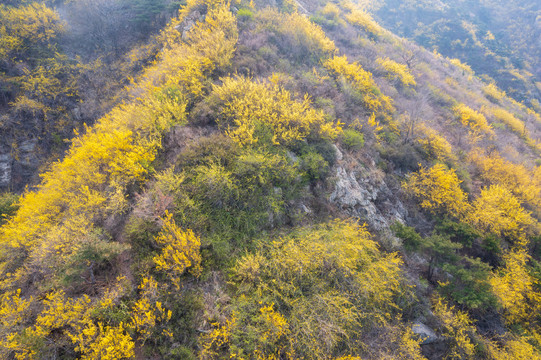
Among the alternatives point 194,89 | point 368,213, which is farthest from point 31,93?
point 368,213

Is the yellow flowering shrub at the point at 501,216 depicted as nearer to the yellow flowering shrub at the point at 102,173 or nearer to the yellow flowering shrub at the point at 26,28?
the yellow flowering shrub at the point at 102,173

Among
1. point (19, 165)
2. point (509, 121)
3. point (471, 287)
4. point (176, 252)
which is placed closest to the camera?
point (176, 252)

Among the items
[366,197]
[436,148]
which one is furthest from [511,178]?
[366,197]

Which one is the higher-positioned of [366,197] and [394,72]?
[394,72]

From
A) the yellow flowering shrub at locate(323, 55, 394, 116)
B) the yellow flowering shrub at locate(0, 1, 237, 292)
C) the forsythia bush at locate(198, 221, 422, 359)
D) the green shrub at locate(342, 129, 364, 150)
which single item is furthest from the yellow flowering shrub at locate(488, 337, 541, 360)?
the yellow flowering shrub at locate(0, 1, 237, 292)

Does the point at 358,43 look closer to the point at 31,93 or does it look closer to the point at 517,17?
the point at 31,93

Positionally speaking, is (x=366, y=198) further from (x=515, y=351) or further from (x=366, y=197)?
(x=515, y=351)

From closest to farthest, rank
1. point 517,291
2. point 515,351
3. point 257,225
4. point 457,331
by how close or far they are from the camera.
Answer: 1. point 257,225
2. point 457,331
3. point 515,351
4. point 517,291

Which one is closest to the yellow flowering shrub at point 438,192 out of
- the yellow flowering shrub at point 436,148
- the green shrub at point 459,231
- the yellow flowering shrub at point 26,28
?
the green shrub at point 459,231
